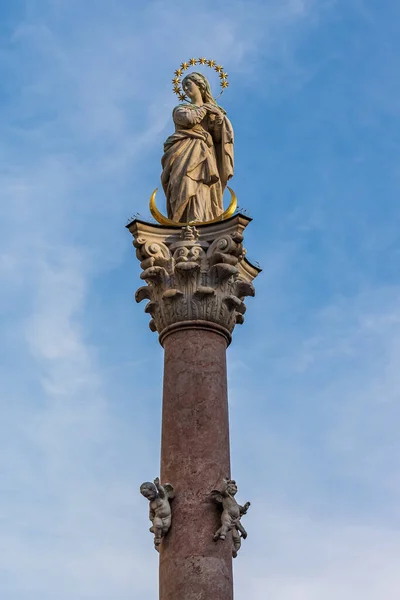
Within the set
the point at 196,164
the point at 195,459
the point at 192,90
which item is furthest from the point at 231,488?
the point at 192,90

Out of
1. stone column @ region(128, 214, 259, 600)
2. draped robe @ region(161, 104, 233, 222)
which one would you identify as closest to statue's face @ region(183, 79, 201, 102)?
draped robe @ region(161, 104, 233, 222)

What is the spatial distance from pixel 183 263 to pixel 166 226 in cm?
142

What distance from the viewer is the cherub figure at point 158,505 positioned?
19.8m

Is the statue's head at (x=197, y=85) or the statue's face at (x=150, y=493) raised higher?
the statue's head at (x=197, y=85)

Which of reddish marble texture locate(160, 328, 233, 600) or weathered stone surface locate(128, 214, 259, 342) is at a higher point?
weathered stone surface locate(128, 214, 259, 342)

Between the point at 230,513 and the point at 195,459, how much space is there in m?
1.29

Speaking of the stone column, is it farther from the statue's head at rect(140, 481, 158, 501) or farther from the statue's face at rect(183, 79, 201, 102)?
the statue's face at rect(183, 79, 201, 102)

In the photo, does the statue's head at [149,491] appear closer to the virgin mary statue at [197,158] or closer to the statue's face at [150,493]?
the statue's face at [150,493]

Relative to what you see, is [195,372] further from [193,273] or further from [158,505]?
[158,505]

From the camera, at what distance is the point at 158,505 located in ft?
65.3

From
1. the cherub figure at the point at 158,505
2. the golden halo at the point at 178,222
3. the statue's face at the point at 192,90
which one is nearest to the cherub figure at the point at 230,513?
the cherub figure at the point at 158,505

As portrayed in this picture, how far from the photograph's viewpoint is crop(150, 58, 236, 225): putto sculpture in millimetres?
24172

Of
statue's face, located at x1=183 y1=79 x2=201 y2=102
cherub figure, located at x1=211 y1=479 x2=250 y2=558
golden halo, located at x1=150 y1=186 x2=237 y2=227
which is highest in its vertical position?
statue's face, located at x1=183 y1=79 x2=201 y2=102

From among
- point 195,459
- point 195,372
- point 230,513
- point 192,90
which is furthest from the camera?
point 192,90
